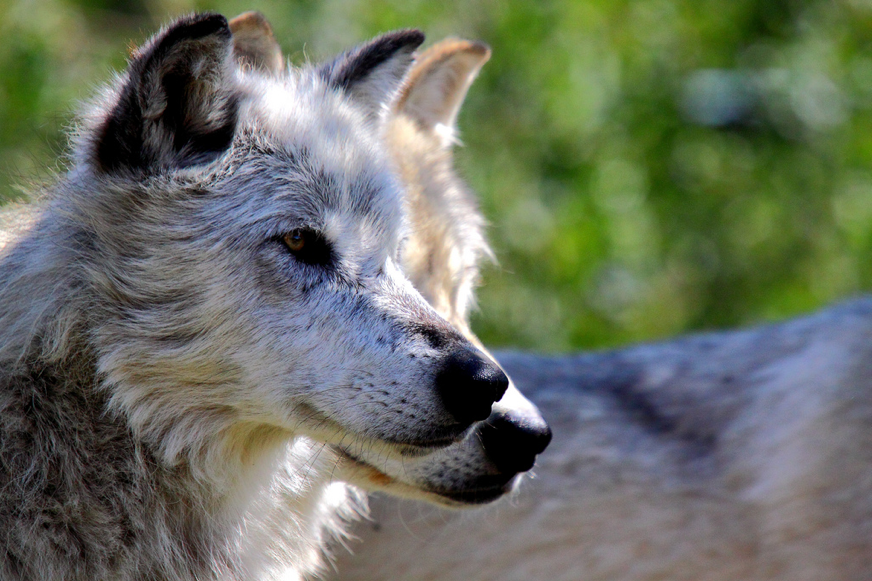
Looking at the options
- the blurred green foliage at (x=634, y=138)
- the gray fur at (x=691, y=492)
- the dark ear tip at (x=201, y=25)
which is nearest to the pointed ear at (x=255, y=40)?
the dark ear tip at (x=201, y=25)

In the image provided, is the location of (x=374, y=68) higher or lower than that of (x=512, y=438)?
higher

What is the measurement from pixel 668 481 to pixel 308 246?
196cm

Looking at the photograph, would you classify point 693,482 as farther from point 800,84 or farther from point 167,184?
point 800,84

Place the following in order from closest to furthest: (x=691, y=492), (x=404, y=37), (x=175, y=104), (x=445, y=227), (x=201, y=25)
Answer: (x=201, y=25) → (x=175, y=104) → (x=404, y=37) → (x=445, y=227) → (x=691, y=492)

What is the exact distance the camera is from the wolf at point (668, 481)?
129 inches

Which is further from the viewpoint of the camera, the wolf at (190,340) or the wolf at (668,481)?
the wolf at (668,481)

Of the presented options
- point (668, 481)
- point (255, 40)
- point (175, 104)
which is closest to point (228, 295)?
point (175, 104)

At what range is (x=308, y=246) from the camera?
2.33 metres

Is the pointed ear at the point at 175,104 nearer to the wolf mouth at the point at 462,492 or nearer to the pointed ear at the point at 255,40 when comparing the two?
the pointed ear at the point at 255,40

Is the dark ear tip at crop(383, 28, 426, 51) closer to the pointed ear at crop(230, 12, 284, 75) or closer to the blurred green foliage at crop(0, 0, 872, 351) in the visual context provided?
the pointed ear at crop(230, 12, 284, 75)

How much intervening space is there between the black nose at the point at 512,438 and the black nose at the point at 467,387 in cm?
25

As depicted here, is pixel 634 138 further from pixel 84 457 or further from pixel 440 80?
pixel 84 457

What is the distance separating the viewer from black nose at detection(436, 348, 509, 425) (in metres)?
2.16

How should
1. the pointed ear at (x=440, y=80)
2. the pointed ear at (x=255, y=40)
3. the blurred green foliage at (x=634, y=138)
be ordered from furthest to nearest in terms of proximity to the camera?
1. the blurred green foliage at (x=634, y=138)
2. the pointed ear at (x=440, y=80)
3. the pointed ear at (x=255, y=40)
